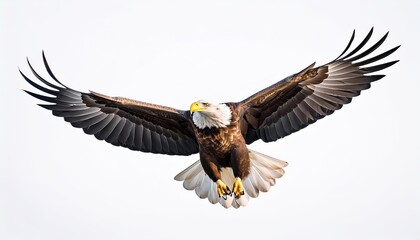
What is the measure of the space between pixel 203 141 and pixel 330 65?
1.80 m

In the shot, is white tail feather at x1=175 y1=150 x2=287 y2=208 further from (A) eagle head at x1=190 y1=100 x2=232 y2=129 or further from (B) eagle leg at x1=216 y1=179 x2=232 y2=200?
(A) eagle head at x1=190 y1=100 x2=232 y2=129

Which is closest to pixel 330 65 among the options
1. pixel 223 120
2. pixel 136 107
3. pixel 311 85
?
pixel 311 85

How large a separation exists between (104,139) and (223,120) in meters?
1.74

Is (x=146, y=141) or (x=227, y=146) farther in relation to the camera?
(x=146, y=141)

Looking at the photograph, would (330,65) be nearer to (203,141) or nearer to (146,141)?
(203,141)

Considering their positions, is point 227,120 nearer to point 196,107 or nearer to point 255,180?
point 196,107

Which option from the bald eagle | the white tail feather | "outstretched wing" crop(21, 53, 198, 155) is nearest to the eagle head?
the bald eagle

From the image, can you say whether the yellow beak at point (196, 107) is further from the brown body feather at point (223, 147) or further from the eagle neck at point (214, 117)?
the brown body feather at point (223, 147)

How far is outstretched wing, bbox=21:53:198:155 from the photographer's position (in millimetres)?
12102

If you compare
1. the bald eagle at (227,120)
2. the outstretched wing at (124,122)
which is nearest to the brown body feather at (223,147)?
the bald eagle at (227,120)

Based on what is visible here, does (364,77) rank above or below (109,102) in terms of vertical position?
below

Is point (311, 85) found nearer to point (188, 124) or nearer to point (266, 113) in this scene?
point (266, 113)

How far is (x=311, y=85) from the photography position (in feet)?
38.5

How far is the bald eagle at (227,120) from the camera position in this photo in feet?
37.6
